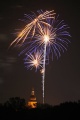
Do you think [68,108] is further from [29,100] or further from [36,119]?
[29,100]

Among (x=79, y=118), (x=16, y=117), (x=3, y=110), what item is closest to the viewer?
(x=79, y=118)

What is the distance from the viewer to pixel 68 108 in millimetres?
64625

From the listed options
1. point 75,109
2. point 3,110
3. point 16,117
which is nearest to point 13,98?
point 3,110

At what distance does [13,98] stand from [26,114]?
83352 mm

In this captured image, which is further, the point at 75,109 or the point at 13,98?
the point at 13,98

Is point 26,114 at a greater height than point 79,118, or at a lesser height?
greater

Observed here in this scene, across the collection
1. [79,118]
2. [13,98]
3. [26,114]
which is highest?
[13,98]

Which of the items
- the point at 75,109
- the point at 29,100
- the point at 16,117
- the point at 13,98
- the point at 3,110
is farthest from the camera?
the point at 29,100

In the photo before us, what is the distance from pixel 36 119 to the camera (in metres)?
65.8

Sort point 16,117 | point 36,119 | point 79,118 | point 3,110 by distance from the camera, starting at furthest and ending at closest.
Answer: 1. point 3,110
2. point 16,117
3. point 36,119
4. point 79,118

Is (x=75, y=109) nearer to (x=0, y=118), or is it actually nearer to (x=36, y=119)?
(x=36, y=119)

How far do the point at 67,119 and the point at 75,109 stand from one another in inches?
192

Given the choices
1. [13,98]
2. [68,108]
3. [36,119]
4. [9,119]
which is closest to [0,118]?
[9,119]

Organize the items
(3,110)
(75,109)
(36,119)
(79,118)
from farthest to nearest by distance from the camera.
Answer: (3,110)
(36,119)
(75,109)
(79,118)
